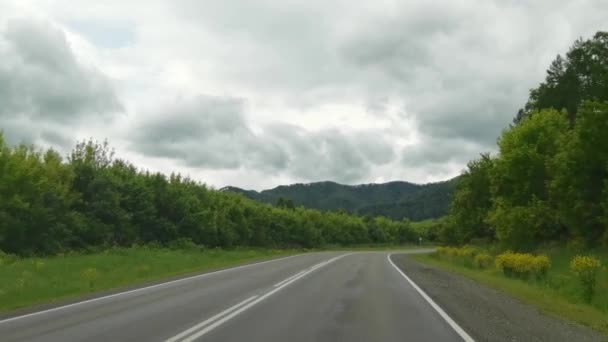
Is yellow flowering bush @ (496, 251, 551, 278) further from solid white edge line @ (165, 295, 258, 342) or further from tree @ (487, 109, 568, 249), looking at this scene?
tree @ (487, 109, 568, 249)

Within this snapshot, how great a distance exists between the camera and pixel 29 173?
134 ft

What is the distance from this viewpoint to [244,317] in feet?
40.0

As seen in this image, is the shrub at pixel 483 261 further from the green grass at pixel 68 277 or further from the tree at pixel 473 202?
the tree at pixel 473 202

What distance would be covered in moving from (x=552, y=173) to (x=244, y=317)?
A: 1288 inches

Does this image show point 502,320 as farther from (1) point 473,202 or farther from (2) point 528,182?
(1) point 473,202

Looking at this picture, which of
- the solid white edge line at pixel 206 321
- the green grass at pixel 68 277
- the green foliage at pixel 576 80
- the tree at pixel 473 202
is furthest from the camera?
the tree at pixel 473 202

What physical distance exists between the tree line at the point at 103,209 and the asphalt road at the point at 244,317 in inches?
951

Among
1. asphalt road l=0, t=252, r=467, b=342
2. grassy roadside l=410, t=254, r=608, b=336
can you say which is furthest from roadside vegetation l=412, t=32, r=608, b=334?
asphalt road l=0, t=252, r=467, b=342

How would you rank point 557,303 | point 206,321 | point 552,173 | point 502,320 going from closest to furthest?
point 206,321
point 502,320
point 557,303
point 552,173

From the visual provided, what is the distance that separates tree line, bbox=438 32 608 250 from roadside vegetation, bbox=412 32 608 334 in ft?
0.23

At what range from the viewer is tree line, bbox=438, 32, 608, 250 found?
108 feet

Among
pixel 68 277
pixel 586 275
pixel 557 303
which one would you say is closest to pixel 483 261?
pixel 586 275

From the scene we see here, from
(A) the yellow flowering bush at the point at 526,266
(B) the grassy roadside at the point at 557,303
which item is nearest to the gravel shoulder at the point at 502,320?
(B) the grassy roadside at the point at 557,303

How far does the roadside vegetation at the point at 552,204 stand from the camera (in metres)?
19.5
